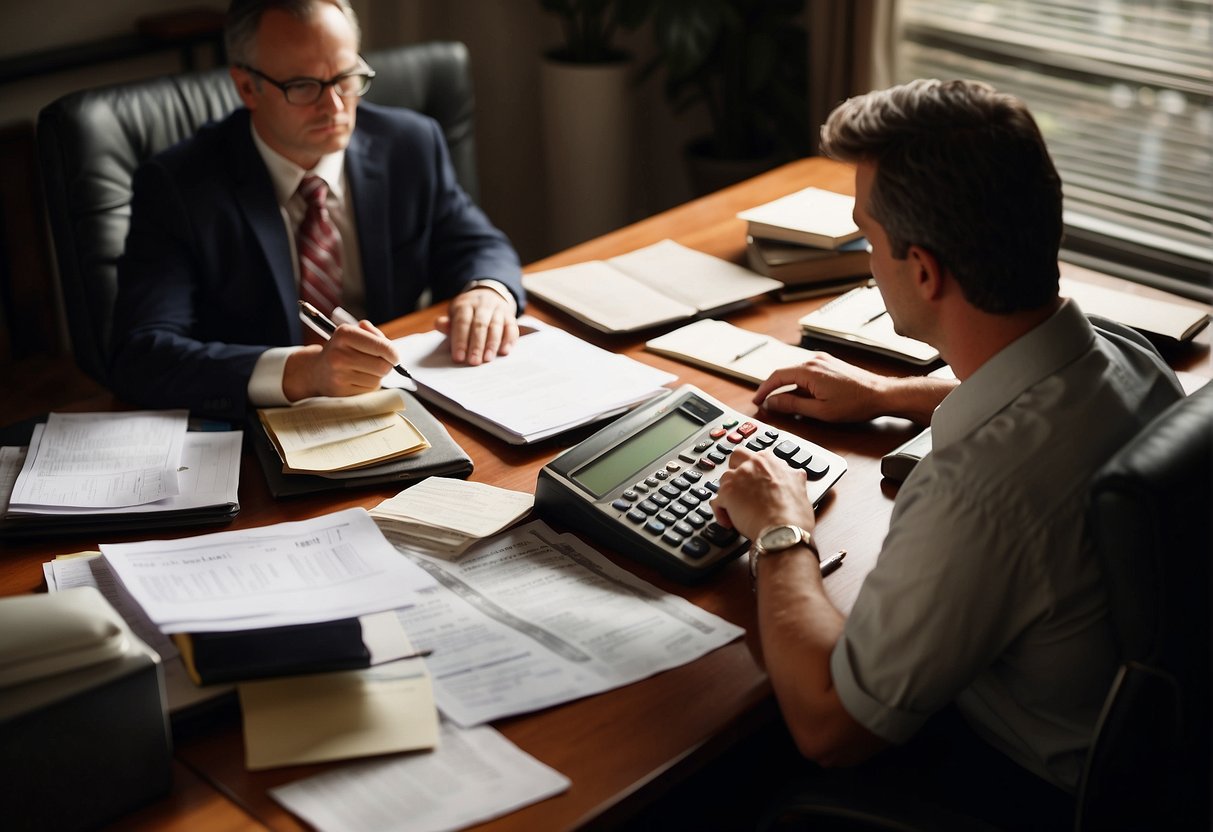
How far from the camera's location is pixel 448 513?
1.37m

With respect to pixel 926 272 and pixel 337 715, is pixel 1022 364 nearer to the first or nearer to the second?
pixel 926 272

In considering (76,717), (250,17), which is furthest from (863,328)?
(76,717)

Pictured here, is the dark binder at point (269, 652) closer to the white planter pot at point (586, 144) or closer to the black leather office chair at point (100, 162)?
the black leather office chair at point (100, 162)

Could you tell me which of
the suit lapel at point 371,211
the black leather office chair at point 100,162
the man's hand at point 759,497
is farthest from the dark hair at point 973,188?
the black leather office chair at point 100,162

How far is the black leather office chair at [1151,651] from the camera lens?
95 cm

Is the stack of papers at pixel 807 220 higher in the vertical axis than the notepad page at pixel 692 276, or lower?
higher

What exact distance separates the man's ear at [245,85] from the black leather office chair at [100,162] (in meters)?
0.23

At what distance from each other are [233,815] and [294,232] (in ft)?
4.12

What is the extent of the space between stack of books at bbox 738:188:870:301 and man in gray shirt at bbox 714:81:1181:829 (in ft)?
2.45

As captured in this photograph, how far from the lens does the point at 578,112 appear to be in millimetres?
3498

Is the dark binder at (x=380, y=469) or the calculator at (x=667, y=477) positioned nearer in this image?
the calculator at (x=667, y=477)

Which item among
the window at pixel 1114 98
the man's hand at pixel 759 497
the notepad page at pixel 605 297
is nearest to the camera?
the man's hand at pixel 759 497

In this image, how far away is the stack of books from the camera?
2000mm

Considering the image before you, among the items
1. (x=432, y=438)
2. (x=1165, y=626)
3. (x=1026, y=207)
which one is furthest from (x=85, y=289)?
(x=1165, y=626)
